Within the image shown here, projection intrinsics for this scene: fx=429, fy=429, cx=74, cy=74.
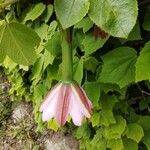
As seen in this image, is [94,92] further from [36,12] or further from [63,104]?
[63,104]

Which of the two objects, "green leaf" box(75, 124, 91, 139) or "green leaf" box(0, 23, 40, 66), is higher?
"green leaf" box(0, 23, 40, 66)

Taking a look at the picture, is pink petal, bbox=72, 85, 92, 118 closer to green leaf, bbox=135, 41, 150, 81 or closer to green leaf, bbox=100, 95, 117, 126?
green leaf, bbox=135, 41, 150, 81

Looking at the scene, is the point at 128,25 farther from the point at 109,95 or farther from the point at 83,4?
the point at 109,95

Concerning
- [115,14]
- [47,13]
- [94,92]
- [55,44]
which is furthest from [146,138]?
[115,14]

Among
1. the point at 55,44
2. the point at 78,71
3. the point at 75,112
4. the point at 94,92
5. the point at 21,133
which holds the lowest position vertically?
the point at 21,133

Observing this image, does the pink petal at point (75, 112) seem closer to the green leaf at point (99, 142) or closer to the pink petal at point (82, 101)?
the pink petal at point (82, 101)

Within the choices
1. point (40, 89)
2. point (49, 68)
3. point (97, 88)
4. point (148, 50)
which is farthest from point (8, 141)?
point (148, 50)

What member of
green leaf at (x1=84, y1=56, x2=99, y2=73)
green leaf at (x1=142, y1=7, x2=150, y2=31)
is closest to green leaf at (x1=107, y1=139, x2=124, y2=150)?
green leaf at (x1=84, y1=56, x2=99, y2=73)
